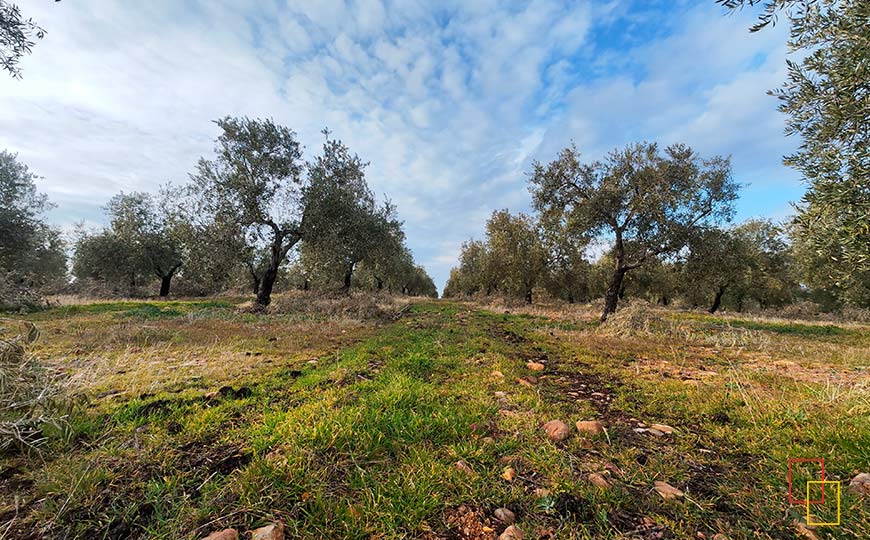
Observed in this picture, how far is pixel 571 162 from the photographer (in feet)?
58.5

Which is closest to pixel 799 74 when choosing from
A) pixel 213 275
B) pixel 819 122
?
pixel 819 122

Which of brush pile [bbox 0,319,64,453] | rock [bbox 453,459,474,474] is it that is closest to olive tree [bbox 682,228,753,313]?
rock [bbox 453,459,474,474]

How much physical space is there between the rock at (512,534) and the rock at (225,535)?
1.80 meters

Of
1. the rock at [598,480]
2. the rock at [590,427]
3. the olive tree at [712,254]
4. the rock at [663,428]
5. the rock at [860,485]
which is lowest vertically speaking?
the rock at [663,428]

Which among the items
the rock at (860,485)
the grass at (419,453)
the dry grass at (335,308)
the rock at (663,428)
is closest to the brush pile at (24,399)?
the grass at (419,453)

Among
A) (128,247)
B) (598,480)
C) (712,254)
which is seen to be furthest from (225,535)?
(128,247)

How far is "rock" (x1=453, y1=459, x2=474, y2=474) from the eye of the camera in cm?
289

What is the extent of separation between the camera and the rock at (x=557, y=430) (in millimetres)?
3551

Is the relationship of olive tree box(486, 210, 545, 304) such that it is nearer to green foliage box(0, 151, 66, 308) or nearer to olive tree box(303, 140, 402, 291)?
olive tree box(303, 140, 402, 291)

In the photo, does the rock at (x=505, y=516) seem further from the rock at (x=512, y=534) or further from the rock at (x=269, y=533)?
the rock at (x=269, y=533)

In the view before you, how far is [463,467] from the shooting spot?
9.67 ft

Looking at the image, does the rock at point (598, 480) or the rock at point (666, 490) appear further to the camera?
the rock at point (598, 480)

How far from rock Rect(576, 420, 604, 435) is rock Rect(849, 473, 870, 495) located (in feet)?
6.22

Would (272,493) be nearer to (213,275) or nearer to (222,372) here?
(222,372)
